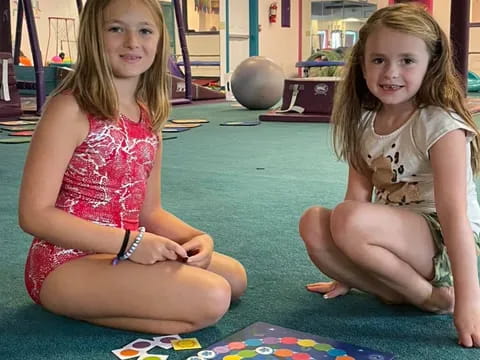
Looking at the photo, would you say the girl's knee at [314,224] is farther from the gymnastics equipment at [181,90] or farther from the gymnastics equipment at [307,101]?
the gymnastics equipment at [181,90]

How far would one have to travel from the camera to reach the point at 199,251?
1286 millimetres

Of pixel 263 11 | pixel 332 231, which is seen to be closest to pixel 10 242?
pixel 332 231

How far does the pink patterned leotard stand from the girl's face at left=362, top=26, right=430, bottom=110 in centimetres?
47

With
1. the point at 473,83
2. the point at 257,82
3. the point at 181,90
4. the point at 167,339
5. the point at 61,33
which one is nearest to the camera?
the point at 167,339

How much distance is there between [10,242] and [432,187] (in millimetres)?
1136

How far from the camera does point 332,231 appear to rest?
4.16 ft

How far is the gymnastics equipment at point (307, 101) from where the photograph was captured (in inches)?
201

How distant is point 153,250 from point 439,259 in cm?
55

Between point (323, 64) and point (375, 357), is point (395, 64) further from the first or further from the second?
point (323, 64)

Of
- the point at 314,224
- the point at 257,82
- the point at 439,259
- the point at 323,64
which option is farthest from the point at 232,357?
the point at 323,64

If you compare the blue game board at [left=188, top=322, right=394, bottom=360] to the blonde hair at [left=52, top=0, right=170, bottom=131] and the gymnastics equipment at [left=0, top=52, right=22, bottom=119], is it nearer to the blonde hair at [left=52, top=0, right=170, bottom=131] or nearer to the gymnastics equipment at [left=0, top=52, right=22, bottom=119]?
the blonde hair at [left=52, top=0, right=170, bottom=131]

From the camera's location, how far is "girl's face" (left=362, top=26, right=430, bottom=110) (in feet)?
4.06

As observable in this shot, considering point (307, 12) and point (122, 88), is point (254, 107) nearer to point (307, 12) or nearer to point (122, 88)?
point (122, 88)

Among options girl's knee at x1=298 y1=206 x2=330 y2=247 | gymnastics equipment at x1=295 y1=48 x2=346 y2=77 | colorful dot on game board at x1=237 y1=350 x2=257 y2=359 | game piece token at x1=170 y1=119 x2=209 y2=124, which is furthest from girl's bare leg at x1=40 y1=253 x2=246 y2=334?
gymnastics equipment at x1=295 y1=48 x2=346 y2=77
